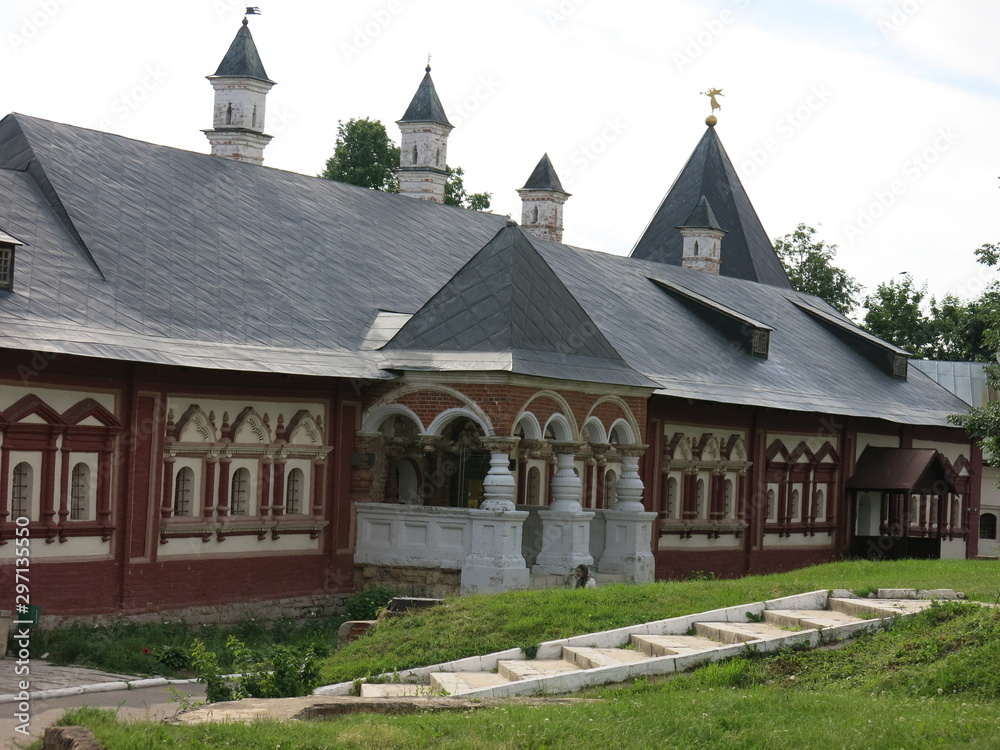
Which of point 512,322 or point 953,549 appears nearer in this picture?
point 512,322

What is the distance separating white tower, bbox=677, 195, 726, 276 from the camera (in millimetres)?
38469

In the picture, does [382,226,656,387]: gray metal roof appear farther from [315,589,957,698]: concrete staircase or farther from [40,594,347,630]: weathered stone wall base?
[315,589,957,698]: concrete staircase

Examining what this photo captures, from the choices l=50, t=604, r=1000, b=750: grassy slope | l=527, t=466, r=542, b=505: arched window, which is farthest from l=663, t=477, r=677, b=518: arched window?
l=50, t=604, r=1000, b=750: grassy slope

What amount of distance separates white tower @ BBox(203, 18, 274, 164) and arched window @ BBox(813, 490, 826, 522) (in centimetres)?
1271

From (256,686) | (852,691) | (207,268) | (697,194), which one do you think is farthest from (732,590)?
(697,194)

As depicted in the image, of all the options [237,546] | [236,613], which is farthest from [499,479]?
[236,613]

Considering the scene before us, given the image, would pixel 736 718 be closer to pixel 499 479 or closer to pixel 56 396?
pixel 56 396

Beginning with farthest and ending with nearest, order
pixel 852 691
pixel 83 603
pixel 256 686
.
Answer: pixel 83 603 → pixel 256 686 → pixel 852 691

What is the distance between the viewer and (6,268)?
1636cm

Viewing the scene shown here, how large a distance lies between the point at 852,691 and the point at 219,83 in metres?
19.0

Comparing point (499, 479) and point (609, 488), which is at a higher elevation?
point (499, 479)

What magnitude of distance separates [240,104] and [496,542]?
11.0m

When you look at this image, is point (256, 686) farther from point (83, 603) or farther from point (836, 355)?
Result: point (836, 355)

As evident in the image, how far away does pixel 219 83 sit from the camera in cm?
2642
